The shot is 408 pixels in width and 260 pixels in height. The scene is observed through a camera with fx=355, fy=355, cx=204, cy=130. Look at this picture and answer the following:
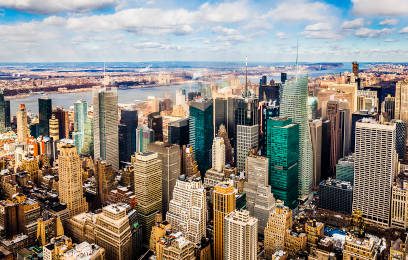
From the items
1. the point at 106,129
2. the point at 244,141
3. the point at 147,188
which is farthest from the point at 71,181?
the point at 244,141

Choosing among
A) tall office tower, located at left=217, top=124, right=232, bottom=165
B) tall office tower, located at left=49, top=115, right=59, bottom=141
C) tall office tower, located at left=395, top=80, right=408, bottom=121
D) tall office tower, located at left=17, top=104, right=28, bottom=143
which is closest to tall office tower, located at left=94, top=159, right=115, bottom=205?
tall office tower, located at left=49, top=115, right=59, bottom=141

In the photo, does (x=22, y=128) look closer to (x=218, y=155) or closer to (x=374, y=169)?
(x=218, y=155)

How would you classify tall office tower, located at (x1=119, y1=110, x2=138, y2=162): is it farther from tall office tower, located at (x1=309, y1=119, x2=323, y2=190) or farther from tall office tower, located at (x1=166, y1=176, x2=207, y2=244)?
tall office tower, located at (x1=309, y1=119, x2=323, y2=190)

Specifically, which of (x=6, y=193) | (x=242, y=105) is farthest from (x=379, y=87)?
(x=6, y=193)

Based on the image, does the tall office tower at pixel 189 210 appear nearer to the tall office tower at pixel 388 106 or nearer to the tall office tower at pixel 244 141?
the tall office tower at pixel 244 141

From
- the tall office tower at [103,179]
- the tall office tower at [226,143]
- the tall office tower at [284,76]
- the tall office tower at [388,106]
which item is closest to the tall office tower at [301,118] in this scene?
the tall office tower at [284,76]

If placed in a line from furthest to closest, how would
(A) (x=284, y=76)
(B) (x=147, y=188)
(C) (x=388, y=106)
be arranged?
(C) (x=388, y=106)
(A) (x=284, y=76)
(B) (x=147, y=188)

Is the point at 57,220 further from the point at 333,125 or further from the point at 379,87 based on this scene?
the point at 379,87
